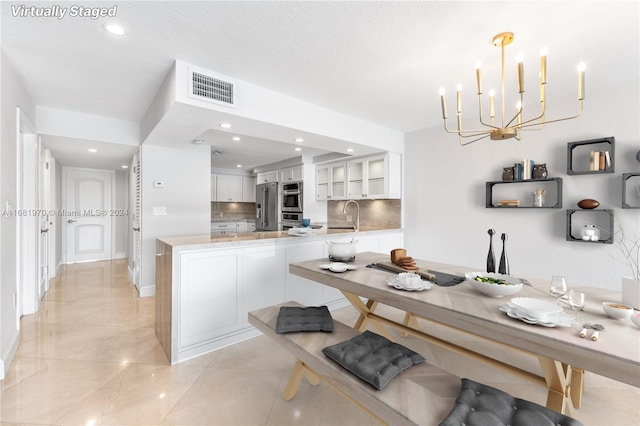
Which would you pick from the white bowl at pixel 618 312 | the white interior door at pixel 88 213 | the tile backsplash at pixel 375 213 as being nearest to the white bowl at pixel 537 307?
the white bowl at pixel 618 312

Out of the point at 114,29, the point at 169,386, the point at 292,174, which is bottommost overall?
the point at 169,386

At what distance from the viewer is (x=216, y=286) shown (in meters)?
2.62

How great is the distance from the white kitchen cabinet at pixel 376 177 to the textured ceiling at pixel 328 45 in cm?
148

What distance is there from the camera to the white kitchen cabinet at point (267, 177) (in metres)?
6.58

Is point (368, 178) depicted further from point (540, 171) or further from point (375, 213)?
point (540, 171)

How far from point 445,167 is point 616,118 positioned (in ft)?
5.57

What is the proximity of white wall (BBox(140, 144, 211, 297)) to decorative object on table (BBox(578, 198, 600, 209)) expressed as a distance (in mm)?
4777

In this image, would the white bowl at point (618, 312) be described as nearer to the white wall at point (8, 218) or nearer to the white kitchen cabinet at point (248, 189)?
the white wall at point (8, 218)

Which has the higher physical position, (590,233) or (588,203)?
(588,203)

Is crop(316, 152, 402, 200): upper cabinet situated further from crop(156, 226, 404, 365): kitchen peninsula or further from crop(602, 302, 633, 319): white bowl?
crop(602, 302, 633, 319): white bowl

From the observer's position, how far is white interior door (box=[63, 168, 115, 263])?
6.43 metres

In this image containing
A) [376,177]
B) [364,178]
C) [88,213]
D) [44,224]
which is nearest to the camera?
[44,224]

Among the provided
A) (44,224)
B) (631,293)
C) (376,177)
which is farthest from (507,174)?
(44,224)

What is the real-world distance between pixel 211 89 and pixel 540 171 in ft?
11.2
